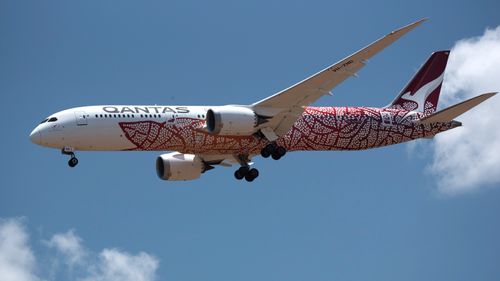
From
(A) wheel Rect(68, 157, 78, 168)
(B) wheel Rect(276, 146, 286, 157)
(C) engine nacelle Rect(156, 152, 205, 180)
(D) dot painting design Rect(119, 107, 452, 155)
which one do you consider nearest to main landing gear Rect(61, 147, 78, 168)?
(A) wheel Rect(68, 157, 78, 168)

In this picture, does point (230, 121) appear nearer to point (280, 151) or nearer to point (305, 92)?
Answer: point (280, 151)

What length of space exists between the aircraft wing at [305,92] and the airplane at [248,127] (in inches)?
1.9

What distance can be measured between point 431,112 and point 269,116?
12021mm

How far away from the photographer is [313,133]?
59.8 m

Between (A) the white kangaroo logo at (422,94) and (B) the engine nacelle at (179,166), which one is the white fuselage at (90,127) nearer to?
(B) the engine nacelle at (179,166)

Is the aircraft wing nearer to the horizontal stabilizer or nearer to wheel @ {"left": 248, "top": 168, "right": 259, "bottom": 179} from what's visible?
wheel @ {"left": 248, "top": 168, "right": 259, "bottom": 179}

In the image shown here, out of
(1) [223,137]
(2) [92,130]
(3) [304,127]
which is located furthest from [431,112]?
(2) [92,130]

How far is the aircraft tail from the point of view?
63.9 meters

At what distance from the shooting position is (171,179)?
2490 inches

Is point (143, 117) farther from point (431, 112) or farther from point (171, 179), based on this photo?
point (431, 112)

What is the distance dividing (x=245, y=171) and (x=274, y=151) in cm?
369

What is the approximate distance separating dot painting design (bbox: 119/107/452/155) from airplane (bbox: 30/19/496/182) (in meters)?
0.05

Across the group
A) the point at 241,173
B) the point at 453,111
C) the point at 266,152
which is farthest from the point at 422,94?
the point at 241,173

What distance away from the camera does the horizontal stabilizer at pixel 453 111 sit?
5659 cm
